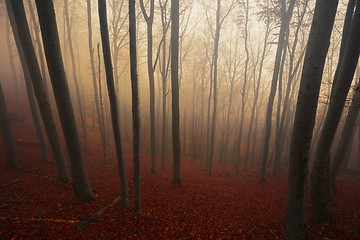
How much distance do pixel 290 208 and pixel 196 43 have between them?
19.1m

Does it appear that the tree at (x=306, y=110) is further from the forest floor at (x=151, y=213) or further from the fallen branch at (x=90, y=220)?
the fallen branch at (x=90, y=220)

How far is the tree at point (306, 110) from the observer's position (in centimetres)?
267

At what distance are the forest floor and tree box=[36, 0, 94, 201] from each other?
0.73m

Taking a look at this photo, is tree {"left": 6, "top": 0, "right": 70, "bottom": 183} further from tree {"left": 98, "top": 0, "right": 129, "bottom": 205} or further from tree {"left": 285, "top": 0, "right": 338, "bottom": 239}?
tree {"left": 285, "top": 0, "right": 338, "bottom": 239}

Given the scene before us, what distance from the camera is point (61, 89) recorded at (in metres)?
4.42

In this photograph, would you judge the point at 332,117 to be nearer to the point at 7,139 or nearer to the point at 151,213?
the point at 151,213

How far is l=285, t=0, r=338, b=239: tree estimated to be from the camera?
2.67 m

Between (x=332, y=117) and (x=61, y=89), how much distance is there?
7.15m

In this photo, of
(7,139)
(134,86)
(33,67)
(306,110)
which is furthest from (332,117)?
(7,139)

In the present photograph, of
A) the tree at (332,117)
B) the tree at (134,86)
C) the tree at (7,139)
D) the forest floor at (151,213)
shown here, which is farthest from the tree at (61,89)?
the tree at (332,117)

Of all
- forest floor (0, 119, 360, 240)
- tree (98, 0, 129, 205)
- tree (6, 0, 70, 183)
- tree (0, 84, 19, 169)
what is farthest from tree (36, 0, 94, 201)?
tree (0, 84, 19, 169)

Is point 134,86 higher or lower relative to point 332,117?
higher

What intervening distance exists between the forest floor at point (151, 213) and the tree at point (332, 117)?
648mm

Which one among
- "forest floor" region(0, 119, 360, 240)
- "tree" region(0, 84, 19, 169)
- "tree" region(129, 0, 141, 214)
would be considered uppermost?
"tree" region(129, 0, 141, 214)
